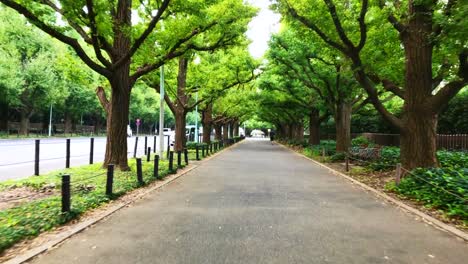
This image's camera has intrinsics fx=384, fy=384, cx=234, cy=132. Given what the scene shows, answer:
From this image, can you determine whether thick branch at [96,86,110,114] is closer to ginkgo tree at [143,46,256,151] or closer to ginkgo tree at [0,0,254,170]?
ginkgo tree at [0,0,254,170]

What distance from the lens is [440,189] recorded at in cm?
849

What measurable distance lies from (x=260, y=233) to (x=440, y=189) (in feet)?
16.0

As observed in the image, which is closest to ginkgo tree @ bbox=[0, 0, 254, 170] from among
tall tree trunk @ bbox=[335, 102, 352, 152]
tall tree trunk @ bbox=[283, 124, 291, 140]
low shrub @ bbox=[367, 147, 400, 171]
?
low shrub @ bbox=[367, 147, 400, 171]

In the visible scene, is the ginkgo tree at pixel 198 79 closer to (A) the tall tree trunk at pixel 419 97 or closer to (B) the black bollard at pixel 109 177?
(A) the tall tree trunk at pixel 419 97

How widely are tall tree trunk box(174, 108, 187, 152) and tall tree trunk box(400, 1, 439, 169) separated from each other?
45.9 feet

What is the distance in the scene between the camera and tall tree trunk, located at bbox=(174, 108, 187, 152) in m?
22.9

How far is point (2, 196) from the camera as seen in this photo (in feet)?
27.5

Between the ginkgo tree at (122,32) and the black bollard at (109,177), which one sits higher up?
the ginkgo tree at (122,32)

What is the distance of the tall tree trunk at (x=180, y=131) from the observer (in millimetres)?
22891

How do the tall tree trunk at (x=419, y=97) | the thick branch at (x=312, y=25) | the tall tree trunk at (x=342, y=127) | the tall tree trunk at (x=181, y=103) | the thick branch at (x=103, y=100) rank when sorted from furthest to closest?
the tall tree trunk at (x=181, y=103) → the tall tree trunk at (x=342, y=127) → the thick branch at (x=103, y=100) → the thick branch at (x=312, y=25) → the tall tree trunk at (x=419, y=97)

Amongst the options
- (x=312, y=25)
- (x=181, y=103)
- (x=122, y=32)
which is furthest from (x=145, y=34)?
(x=181, y=103)

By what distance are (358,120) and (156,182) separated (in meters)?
29.3

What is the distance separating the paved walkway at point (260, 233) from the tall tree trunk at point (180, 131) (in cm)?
1318

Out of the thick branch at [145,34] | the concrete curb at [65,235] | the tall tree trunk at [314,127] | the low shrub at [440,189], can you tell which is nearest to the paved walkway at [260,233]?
the concrete curb at [65,235]
